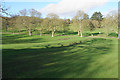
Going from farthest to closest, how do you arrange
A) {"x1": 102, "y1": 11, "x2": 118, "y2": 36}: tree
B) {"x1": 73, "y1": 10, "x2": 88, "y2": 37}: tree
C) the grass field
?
{"x1": 73, "y1": 10, "x2": 88, "y2": 37}: tree, {"x1": 102, "y1": 11, "x2": 118, "y2": 36}: tree, the grass field

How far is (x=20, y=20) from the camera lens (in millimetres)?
56312

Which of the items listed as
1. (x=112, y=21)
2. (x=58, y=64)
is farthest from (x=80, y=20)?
(x=58, y=64)

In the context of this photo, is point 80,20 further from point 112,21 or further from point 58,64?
point 58,64

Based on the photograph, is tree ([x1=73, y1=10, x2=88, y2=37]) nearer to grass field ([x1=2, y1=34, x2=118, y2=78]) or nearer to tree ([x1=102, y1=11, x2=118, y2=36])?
tree ([x1=102, y1=11, x2=118, y2=36])

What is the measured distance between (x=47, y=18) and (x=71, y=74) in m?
53.4

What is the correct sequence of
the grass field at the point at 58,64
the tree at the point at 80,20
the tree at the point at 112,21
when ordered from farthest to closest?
the tree at the point at 80,20 < the tree at the point at 112,21 < the grass field at the point at 58,64

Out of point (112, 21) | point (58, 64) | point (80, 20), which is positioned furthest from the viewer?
point (80, 20)

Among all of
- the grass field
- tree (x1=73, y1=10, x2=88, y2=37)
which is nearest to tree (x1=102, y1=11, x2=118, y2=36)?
tree (x1=73, y1=10, x2=88, y2=37)

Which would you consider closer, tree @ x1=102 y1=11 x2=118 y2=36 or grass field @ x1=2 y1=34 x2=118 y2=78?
grass field @ x1=2 y1=34 x2=118 y2=78

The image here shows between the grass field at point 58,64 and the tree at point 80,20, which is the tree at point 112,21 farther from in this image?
the grass field at point 58,64

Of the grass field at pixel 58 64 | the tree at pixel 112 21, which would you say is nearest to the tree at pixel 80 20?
the tree at pixel 112 21

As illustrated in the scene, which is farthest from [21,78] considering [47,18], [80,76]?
[47,18]

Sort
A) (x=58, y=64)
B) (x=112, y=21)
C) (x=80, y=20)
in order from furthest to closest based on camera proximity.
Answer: (x=80, y=20)
(x=112, y=21)
(x=58, y=64)

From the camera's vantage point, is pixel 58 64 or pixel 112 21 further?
pixel 112 21
